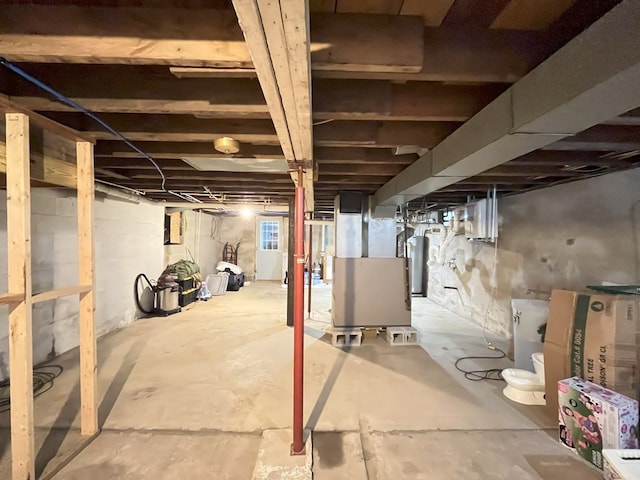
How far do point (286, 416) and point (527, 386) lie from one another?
6.15 feet

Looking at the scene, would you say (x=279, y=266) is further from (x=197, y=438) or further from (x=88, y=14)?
(x=88, y=14)

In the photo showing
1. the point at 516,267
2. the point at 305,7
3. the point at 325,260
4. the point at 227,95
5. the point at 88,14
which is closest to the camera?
the point at 305,7

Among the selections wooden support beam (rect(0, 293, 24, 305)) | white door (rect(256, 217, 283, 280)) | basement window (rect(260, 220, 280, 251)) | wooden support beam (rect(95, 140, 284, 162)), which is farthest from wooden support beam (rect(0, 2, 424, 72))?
basement window (rect(260, 220, 280, 251))

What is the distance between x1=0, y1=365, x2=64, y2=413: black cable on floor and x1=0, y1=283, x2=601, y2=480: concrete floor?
9cm

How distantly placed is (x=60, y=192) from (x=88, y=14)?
3.04 metres

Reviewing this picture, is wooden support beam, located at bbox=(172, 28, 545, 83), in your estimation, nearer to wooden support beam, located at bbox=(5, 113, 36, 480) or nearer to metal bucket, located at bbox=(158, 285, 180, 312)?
wooden support beam, located at bbox=(5, 113, 36, 480)

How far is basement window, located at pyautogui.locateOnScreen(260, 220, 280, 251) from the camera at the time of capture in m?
9.56

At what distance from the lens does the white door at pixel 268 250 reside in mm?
9430

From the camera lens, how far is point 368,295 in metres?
3.82

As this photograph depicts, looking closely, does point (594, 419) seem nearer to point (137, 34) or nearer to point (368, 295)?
point (368, 295)

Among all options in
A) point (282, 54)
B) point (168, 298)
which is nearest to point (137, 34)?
point (282, 54)

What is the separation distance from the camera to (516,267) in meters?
3.98

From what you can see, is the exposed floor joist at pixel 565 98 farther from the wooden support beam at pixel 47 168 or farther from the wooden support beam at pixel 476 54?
the wooden support beam at pixel 47 168

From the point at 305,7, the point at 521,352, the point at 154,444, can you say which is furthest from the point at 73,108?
the point at 521,352
